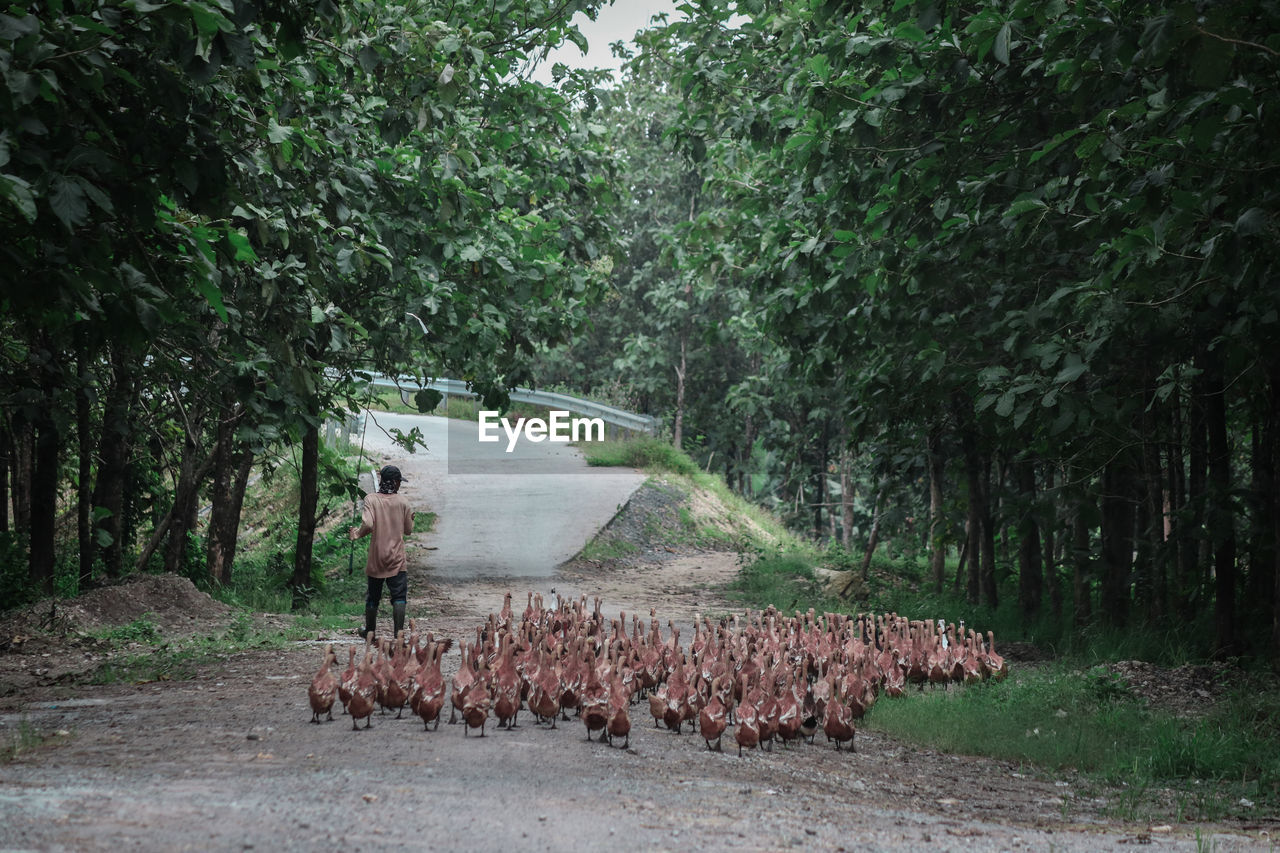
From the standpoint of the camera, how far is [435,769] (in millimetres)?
5281

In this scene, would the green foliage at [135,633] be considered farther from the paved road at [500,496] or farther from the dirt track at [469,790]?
the paved road at [500,496]

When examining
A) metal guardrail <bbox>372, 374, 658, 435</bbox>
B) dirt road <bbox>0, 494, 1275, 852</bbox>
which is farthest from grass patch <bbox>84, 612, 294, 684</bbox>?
metal guardrail <bbox>372, 374, 658, 435</bbox>

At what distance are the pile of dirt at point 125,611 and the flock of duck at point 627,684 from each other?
4.04 m

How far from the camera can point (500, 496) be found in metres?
22.8

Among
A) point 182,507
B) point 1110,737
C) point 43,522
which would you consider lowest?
point 1110,737

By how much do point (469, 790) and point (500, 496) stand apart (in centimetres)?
1802

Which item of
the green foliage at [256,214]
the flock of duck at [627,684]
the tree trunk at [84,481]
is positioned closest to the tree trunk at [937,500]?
the flock of duck at [627,684]

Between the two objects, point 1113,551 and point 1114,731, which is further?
point 1113,551

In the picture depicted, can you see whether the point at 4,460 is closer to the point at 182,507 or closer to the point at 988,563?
the point at 182,507

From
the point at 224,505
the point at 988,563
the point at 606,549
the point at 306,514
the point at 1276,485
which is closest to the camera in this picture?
the point at 1276,485

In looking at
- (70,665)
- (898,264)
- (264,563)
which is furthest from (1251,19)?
(264,563)

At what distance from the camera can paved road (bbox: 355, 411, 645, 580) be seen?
18438 mm

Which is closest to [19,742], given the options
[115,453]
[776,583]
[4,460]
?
[115,453]

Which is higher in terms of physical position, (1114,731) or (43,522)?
(43,522)
